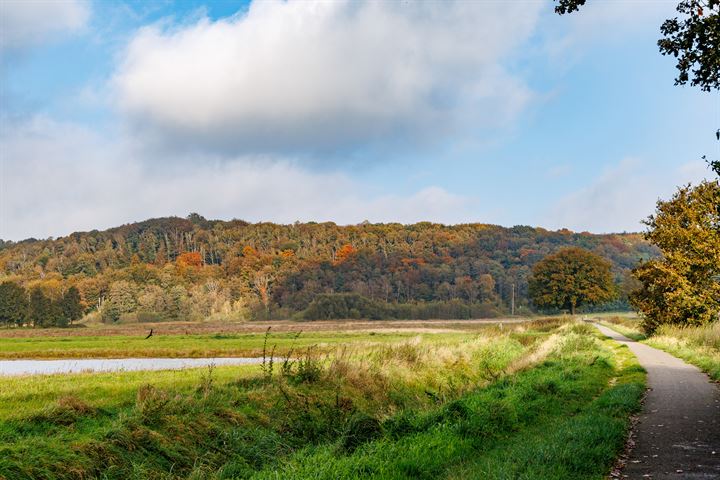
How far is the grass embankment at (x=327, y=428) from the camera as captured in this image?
9.50 metres

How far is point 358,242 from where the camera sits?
570 ft

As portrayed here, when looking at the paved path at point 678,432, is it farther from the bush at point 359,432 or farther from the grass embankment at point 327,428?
the bush at point 359,432

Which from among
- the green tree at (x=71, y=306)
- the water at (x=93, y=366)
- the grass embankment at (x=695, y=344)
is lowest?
the water at (x=93, y=366)

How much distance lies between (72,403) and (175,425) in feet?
12.1

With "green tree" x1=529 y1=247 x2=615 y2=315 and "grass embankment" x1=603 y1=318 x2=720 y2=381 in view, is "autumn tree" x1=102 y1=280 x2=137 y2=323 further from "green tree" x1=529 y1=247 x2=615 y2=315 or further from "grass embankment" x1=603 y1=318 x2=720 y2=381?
"grass embankment" x1=603 y1=318 x2=720 y2=381

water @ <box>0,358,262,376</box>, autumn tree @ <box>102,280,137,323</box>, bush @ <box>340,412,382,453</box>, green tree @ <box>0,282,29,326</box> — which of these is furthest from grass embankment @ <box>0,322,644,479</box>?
autumn tree @ <box>102,280,137,323</box>

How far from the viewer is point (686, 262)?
33.8m

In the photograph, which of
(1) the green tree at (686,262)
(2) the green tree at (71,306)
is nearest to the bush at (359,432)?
(1) the green tree at (686,262)

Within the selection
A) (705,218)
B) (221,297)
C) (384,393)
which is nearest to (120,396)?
(384,393)

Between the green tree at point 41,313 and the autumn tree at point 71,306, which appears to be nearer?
the green tree at point 41,313

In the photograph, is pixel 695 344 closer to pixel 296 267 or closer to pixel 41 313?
pixel 41 313

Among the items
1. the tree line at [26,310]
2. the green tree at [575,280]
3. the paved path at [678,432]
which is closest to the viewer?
the paved path at [678,432]

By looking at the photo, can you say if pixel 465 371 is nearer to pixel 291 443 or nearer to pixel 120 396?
pixel 291 443

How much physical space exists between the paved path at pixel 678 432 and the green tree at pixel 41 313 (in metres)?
110
